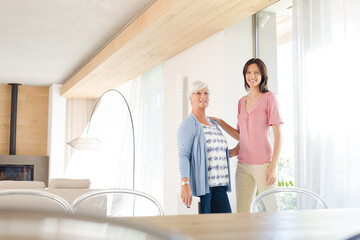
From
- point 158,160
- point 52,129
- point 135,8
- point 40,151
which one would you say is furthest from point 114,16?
point 40,151

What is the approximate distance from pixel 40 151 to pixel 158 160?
176 inches

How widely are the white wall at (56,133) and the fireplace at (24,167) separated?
21 cm

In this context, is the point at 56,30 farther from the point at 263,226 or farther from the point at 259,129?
the point at 263,226

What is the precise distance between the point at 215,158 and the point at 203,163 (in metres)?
0.11

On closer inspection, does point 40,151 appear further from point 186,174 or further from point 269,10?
point 186,174

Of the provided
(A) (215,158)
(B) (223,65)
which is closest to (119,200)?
A: (A) (215,158)

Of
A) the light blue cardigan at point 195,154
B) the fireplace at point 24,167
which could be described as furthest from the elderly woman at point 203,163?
the fireplace at point 24,167

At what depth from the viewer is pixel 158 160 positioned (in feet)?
22.0

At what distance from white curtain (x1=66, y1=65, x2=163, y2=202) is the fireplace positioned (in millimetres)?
928

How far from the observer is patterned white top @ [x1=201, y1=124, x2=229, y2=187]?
291 centimetres

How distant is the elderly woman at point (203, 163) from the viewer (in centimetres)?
286

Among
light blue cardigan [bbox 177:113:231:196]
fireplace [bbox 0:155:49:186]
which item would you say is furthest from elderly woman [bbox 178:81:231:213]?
fireplace [bbox 0:155:49:186]

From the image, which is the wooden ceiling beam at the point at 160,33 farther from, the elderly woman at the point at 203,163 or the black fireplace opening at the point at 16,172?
the black fireplace opening at the point at 16,172

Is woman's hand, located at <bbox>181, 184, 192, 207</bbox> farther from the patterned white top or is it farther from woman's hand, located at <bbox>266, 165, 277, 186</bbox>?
woman's hand, located at <bbox>266, 165, 277, 186</bbox>
